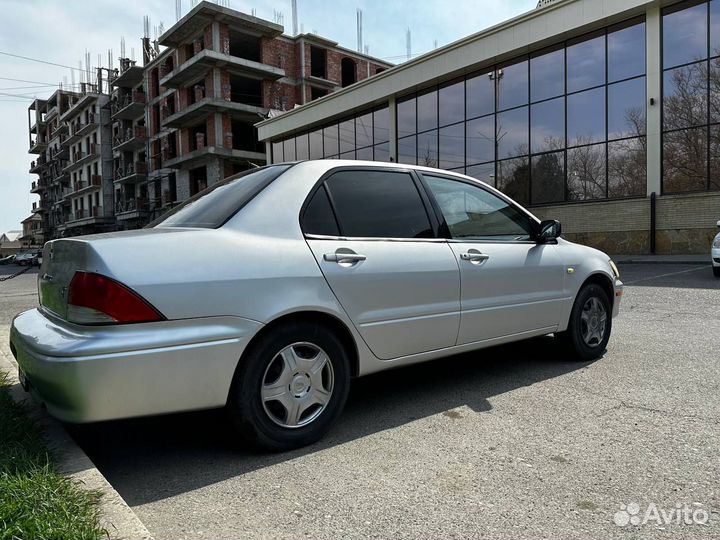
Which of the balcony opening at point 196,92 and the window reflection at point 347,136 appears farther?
the balcony opening at point 196,92

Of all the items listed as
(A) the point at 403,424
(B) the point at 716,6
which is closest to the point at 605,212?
(B) the point at 716,6

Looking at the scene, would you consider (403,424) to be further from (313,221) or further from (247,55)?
(247,55)

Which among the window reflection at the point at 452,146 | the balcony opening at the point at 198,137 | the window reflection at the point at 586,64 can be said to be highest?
the balcony opening at the point at 198,137

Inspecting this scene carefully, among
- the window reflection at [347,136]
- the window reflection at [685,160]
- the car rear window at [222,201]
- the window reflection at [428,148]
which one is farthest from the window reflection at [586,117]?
the car rear window at [222,201]

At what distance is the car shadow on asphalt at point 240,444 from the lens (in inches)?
103

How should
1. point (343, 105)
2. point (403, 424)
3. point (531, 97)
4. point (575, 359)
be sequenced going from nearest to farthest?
point (403, 424), point (575, 359), point (531, 97), point (343, 105)

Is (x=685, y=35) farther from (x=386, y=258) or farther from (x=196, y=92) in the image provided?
(x=196, y=92)

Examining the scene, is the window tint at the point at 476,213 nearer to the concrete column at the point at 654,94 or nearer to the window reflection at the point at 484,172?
the concrete column at the point at 654,94

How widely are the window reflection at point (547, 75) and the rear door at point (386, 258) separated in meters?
18.4

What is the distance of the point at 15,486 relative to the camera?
81.8 inches

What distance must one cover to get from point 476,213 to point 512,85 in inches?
742

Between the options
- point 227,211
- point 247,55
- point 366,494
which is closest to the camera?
point 366,494

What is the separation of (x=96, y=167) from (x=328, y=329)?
6022 centimetres

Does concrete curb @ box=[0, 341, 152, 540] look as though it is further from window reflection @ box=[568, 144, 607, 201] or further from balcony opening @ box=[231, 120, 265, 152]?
balcony opening @ box=[231, 120, 265, 152]
